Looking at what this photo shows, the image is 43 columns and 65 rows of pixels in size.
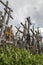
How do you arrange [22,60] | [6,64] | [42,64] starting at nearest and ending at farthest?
[6,64] → [22,60] → [42,64]

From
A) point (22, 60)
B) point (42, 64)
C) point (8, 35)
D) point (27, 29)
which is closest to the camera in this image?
point (22, 60)

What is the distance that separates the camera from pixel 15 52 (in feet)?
25.0

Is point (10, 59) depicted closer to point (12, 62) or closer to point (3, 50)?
point (12, 62)

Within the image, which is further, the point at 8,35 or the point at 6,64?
the point at 8,35

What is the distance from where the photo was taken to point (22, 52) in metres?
7.82

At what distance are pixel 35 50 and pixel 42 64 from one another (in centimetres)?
1707

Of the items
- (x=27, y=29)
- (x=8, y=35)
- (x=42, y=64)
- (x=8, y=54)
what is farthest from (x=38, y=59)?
(x=27, y=29)

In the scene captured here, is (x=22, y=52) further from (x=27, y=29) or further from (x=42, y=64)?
(x=27, y=29)

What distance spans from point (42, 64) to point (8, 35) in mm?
12739

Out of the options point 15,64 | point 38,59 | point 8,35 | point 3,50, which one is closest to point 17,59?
point 15,64

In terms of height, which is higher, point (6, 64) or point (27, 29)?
point (27, 29)

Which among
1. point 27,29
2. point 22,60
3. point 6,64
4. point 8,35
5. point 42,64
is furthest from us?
point 27,29

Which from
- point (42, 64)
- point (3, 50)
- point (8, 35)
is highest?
point (8, 35)

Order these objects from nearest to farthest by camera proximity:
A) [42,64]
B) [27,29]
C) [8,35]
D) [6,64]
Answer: [6,64] < [42,64] < [8,35] < [27,29]
